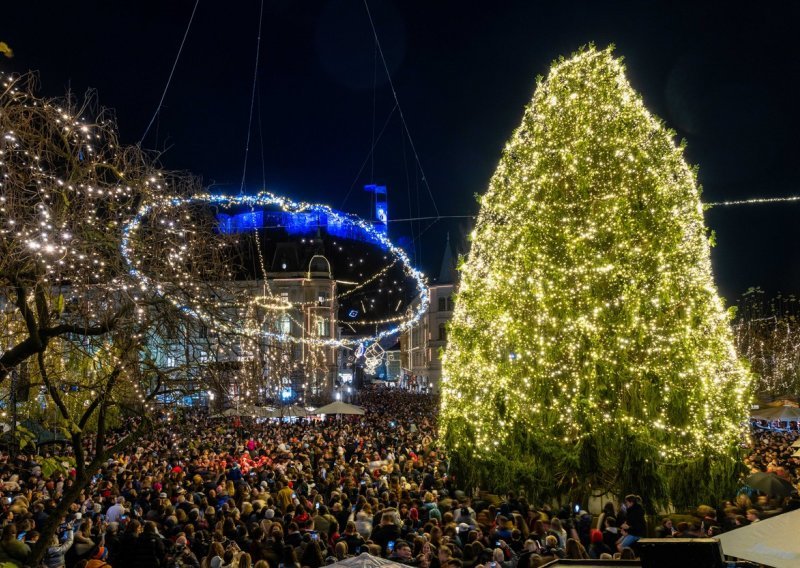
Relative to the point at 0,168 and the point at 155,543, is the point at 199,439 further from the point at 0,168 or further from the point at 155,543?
the point at 0,168

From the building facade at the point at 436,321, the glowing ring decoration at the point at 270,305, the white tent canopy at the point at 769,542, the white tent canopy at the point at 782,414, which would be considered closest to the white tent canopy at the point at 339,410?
the glowing ring decoration at the point at 270,305

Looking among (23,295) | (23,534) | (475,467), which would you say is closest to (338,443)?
(475,467)

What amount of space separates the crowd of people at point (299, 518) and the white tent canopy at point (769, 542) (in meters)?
1.43

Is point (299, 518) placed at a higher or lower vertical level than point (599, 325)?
lower

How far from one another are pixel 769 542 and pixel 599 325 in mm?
6055

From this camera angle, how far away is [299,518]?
1120cm

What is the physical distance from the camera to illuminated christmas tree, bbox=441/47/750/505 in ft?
41.2

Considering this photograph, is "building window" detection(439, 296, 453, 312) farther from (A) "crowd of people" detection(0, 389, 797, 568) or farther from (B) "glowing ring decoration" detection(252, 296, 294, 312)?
(B) "glowing ring decoration" detection(252, 296, 294, 312)

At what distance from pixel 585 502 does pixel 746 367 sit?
13.9 feet

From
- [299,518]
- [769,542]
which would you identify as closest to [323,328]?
[299,518]

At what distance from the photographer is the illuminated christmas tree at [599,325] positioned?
12570 millimetres

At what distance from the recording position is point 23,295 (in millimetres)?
5137

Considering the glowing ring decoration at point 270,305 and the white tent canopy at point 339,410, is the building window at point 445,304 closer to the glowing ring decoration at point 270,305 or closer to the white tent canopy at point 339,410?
the white tent canopy at point 339,410

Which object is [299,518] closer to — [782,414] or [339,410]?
[339,410]
